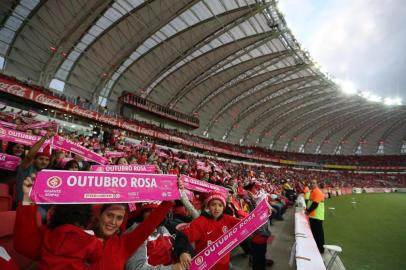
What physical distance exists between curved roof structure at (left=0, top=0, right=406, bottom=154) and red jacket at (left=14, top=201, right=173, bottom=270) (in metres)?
21.4

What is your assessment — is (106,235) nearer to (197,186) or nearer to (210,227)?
(210,227)

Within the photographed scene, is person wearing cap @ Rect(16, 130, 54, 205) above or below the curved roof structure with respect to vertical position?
below

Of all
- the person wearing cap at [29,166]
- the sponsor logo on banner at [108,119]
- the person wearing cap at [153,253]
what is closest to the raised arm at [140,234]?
the person wearing cap at [153,253]

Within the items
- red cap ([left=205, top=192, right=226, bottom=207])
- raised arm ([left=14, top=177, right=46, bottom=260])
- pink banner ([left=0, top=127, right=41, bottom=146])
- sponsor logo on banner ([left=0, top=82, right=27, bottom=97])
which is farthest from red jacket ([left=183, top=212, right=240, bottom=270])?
sponsor logo on banner ([left=0, top=82, right=27, bottom=97])

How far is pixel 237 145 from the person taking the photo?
52.2 meters

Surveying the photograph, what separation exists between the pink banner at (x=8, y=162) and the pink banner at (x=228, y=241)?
4.70 m

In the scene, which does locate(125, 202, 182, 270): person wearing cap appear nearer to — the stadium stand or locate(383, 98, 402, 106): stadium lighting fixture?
the stadium stand

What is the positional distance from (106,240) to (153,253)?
69 centimetres

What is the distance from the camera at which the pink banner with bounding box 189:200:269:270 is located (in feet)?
7.98

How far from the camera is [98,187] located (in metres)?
1.94

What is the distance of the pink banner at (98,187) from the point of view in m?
1.77

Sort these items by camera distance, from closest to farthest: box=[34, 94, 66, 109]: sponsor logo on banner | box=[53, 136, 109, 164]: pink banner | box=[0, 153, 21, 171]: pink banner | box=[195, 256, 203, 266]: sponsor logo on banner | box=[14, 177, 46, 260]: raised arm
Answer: box=[14, 177, 46, 260]: raised arm < box=[195, 256, 203, 266]: sponsor logo on banner < box=[0, 153, 21, 171]: pink banner < box=[53, 136, 109, 164]: pink banner < box=[34, 94, 66, 109]: sponsor logo on banner

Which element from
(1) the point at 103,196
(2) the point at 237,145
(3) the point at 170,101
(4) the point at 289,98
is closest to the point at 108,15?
(3) the point at 170,101

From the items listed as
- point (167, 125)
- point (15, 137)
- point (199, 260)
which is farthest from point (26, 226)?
point (167, 125)
